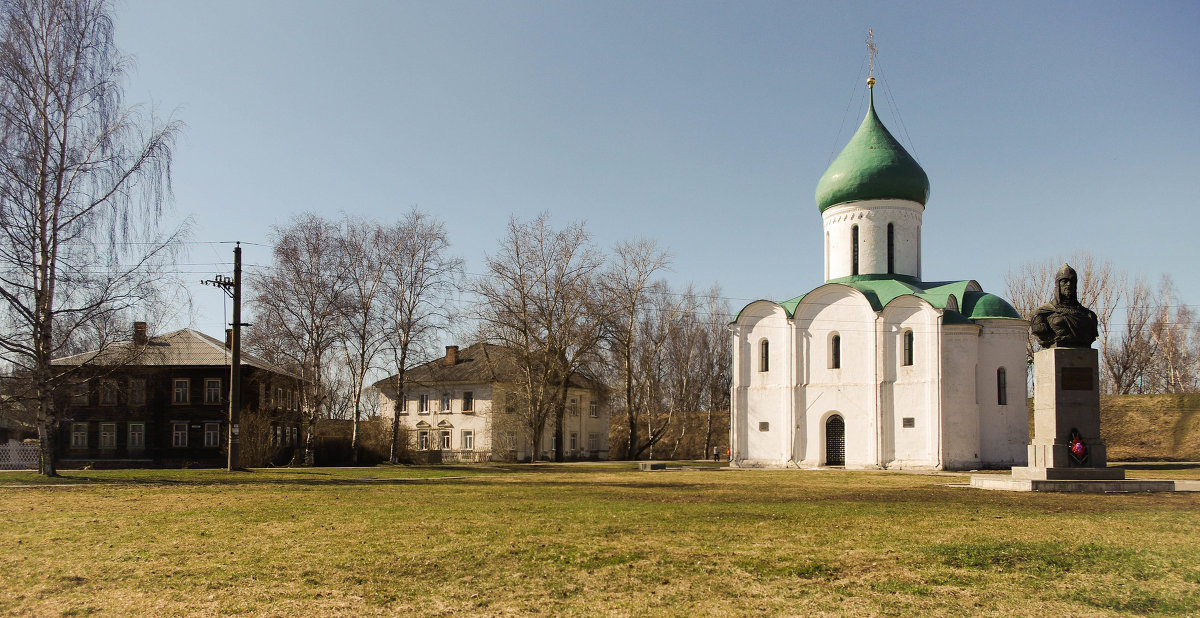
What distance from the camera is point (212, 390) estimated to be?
141ft

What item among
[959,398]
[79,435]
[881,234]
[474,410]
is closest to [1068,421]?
[959,398]

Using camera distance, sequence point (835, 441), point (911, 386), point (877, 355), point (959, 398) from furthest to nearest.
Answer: point (835, 441) < point (877, 355) < point (911, 386) < point (959, 398)

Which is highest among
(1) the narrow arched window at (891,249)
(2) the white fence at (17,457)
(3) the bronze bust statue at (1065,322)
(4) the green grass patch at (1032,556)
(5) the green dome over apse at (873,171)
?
(5) the green dome over apse at (873,171)

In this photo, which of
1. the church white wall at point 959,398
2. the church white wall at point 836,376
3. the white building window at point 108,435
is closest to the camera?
the church white wall at point 959,398

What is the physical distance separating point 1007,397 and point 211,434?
3435 cm

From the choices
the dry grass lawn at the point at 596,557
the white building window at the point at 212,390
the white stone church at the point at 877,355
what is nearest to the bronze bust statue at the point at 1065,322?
the dry grass lawn at the point at 596,557

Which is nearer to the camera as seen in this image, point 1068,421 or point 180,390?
point 1068,421

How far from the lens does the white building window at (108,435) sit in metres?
42.4

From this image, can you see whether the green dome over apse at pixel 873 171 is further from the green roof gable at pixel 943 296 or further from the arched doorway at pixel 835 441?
the arched doorway at pixel 835 441

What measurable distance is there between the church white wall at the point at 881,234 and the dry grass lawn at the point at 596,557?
2410cm

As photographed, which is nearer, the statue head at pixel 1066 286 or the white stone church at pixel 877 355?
the statue head at pixel 1066 286

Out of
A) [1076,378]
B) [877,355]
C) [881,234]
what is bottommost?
[1076,378]

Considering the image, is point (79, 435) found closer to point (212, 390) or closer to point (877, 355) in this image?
point (212, 390)

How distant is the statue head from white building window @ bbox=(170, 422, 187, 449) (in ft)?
121
